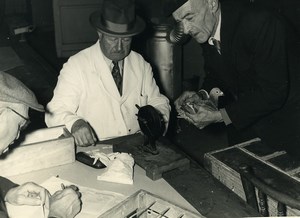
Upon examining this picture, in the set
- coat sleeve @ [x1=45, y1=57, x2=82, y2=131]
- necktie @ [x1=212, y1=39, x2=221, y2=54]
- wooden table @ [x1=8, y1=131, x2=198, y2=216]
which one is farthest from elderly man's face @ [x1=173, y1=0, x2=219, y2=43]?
wooden table @ [x1=8, y1=131, x2=198, y2=216]

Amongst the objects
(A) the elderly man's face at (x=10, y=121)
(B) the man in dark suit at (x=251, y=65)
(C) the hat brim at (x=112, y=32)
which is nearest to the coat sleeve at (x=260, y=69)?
(B) the man in dark suit at (x=251, y=65)

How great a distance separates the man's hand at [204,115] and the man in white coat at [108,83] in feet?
1.22

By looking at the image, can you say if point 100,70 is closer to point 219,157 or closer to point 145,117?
point 145,117

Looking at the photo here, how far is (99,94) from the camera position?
10.6ft

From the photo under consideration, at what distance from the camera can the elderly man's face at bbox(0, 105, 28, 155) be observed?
1.60 meters

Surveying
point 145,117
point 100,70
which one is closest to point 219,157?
point 145,117

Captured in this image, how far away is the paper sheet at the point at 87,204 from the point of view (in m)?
1.87

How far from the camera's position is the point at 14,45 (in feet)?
25.4

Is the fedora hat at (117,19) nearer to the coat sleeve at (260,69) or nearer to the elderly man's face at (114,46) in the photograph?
the elderly man's face at (114,46)

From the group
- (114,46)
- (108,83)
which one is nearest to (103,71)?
(108,83)

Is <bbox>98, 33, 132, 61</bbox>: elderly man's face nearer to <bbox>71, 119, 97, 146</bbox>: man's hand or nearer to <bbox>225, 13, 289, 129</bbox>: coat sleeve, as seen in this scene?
<bbox>71, 119, 97, 146</bbox>: man's hand

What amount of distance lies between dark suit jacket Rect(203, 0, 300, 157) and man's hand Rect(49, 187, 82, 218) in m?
1.50

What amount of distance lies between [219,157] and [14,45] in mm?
6423

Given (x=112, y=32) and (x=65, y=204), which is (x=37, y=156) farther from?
(x=112, y=32)
